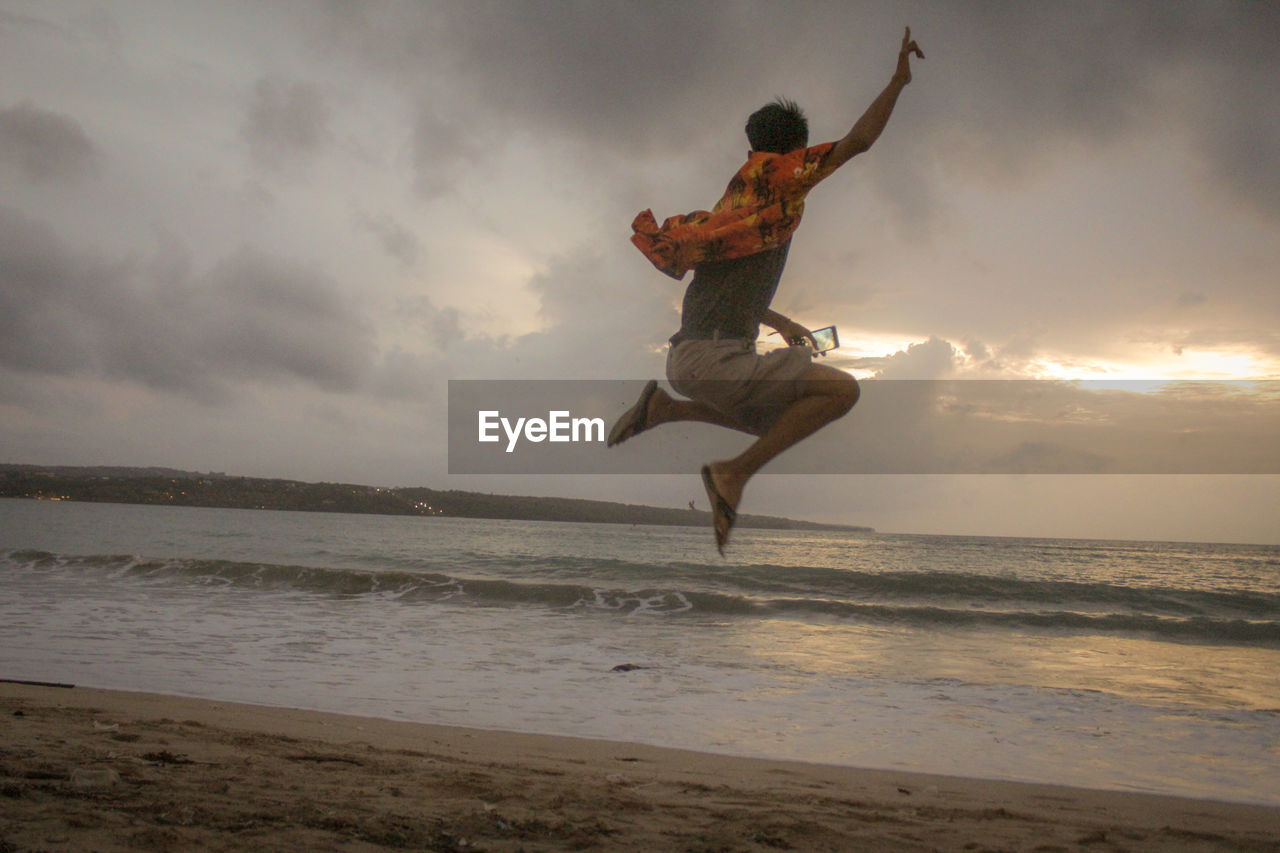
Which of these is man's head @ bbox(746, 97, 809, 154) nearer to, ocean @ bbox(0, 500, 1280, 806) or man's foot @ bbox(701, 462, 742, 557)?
man's foot @ bbox(701, 462, 742, 557)

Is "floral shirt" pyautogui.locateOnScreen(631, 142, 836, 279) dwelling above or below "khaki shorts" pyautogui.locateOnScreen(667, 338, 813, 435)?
above

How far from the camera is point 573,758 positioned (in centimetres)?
584

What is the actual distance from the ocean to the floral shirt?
535cm

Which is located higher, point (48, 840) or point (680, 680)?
point (48, 840)

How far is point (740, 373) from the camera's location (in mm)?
2119

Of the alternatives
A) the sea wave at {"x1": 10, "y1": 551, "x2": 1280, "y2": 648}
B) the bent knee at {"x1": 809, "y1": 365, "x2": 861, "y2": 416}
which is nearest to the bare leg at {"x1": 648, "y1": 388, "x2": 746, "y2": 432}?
the bent knee at {"x1": 809, "y1": 365, "x2": 861, "y2": 416}

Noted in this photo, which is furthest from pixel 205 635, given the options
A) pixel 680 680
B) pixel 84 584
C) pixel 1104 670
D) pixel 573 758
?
pixel 1104 670

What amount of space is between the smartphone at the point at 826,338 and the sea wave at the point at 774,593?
1510 cm

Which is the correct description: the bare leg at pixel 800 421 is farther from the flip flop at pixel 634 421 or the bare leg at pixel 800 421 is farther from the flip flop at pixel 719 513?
the flip flop at pixel 634 421

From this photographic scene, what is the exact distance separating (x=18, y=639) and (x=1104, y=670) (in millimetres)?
14514

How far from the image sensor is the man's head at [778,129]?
2.08 metres

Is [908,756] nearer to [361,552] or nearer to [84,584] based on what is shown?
[84,584]

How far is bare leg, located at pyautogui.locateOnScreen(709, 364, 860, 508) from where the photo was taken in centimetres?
208

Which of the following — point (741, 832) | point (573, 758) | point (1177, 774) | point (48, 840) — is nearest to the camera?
point (48, 840)
